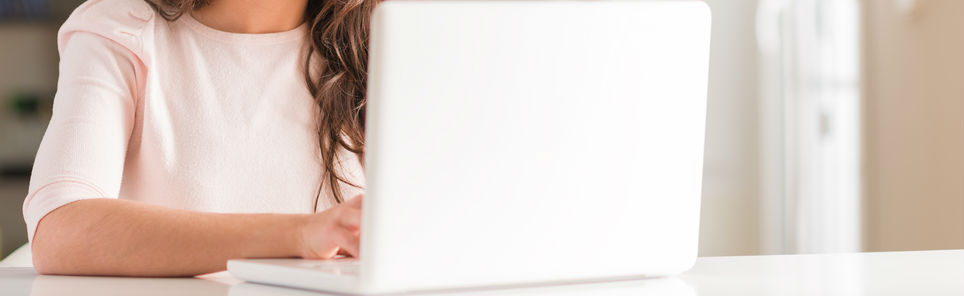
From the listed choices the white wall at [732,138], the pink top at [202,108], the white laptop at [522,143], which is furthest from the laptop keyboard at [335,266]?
the white wall at [732,138]

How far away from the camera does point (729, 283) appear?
0.66 metres

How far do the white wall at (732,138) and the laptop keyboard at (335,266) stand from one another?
3091 millimetres

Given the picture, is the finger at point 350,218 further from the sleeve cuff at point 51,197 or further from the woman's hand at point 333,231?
the sleeve cuff at point 51,197

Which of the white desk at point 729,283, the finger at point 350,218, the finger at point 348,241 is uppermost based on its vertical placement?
the finger at point 350,218

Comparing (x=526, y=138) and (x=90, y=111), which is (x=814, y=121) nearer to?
(x=90, y=111)

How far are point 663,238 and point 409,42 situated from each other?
0.76 ft

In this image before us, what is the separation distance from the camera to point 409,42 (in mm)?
519

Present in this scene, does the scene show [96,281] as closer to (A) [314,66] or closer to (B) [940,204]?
(A) [314,66]

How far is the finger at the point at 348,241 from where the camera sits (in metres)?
0.64

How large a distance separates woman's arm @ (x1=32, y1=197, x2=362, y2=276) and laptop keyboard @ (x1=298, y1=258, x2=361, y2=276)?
0.01 metres

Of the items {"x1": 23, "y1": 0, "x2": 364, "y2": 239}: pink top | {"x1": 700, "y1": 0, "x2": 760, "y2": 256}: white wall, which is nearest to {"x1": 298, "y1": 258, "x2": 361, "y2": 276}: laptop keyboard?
{"x1": 23, "y1": 0, "x2": 364, "y2": 239}: pink top

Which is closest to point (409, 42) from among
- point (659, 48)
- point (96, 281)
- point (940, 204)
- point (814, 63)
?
point (659, 48)

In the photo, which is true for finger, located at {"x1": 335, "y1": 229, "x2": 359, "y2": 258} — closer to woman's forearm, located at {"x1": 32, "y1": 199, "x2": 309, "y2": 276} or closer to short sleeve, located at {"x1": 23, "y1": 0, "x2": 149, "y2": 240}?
woman's forearm, located at {"x1": 32, "y1": 199, "x2": 309, "y2": 276}

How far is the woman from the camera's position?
987 mm
